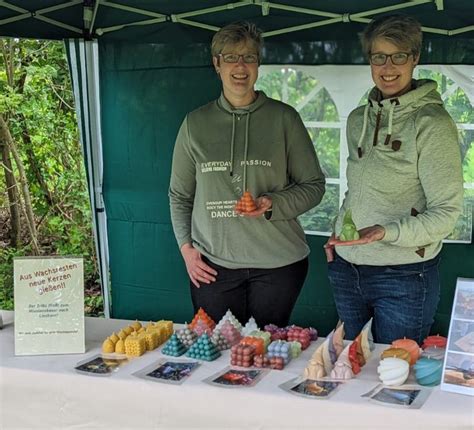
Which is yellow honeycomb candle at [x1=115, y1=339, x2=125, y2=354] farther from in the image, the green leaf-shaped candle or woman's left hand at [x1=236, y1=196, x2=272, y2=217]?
the green leaf-shaped candle

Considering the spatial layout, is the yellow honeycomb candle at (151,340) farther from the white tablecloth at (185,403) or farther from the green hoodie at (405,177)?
the green hoodie at (405,177)

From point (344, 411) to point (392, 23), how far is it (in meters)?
0.92

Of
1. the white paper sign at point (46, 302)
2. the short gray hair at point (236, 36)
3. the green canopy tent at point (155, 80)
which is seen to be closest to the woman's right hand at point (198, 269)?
the white paper sign at point (46, 302)

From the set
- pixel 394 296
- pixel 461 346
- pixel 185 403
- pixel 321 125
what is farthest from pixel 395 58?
pixel 321 125

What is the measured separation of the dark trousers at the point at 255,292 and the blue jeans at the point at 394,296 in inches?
8.4

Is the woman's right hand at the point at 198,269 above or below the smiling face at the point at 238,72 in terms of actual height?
below

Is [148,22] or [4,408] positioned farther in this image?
[148,22]

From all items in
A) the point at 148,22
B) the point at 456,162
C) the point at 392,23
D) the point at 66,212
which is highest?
the point at 148,22

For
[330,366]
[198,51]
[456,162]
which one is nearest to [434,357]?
[330,366]

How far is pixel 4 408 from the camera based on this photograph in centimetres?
145

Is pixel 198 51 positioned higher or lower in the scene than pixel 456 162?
higher

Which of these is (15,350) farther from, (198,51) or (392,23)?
(198,51)

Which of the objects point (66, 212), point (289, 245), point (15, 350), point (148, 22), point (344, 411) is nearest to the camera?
point (344, 411)

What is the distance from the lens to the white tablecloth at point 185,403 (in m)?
1.21
